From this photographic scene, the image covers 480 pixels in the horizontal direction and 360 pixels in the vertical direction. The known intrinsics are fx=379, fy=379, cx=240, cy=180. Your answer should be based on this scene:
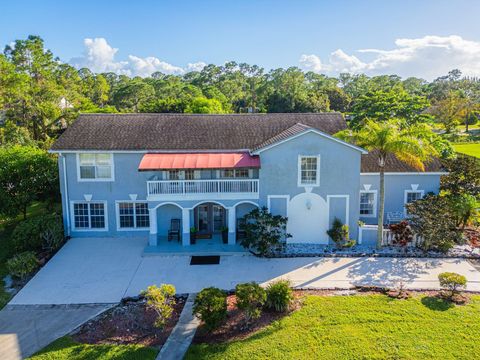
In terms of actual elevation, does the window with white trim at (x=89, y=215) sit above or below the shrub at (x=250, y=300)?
above

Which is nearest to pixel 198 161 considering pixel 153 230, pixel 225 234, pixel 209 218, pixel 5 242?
pixel 209 218

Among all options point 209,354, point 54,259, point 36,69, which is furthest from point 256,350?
point 36,69

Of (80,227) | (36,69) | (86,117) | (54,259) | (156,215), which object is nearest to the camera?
(54,259)

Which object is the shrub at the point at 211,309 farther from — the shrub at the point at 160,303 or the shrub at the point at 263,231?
the shrub at the point at 263,231

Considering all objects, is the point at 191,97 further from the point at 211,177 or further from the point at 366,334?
the point at 366,334

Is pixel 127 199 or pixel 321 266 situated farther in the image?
pixel 127 199

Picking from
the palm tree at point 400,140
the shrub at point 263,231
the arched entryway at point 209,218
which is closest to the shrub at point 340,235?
the shrub at point 263,231

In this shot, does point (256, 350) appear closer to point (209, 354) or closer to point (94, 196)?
point (209, 354)
